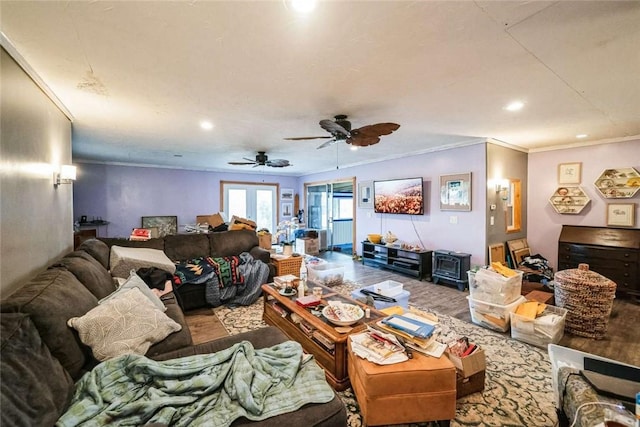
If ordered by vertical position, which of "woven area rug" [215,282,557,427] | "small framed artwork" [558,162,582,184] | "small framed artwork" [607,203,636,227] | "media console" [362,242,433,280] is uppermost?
"small framed artwork" [558,162,582,184]

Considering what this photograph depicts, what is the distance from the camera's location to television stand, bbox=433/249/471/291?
4273mm

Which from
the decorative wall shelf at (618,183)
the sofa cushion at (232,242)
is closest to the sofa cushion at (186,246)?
the sofa cushion at (232,242)

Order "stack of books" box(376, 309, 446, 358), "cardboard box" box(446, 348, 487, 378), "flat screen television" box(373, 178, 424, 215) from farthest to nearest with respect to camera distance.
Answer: "flat screen television" box(373, 178, 424, 215) → "cardboard box" box(446, 348, 487, 378) → "stack of books" box(376, 309, 446, 358)

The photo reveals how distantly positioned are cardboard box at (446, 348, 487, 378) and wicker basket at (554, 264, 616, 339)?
1710mm

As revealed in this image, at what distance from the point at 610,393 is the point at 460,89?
2290 mm

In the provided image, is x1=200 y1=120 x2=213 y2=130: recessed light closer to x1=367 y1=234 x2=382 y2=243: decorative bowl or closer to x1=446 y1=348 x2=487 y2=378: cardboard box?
x1=446 y1=348 x2=487 y2=378: cardboard box

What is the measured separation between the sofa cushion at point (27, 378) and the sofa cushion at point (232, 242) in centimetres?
306

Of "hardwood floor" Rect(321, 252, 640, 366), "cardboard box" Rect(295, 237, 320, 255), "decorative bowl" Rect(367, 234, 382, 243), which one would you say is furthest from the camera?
"cardboard box" Rect(295, 237, 320, 255)

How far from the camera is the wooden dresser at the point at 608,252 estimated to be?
3783 millimetres

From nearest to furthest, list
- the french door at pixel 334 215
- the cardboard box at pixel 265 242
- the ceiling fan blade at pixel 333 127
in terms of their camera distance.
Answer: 1. the ceiling fan blade at pixel 333 127
2. the cardboard box at pixel 265 242
3. the french door at pixel 334 215

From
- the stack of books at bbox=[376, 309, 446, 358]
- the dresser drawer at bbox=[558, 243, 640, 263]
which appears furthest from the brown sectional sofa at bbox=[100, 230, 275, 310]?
the dresser drawer at bbox=[558, 243, 640, 263]

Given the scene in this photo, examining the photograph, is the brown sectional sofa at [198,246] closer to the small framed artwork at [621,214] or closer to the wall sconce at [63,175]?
the wall sconce at [63,175]

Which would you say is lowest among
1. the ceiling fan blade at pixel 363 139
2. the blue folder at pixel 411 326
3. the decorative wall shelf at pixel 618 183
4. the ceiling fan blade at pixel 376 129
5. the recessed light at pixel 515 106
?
the blue folder at pixel 411 326

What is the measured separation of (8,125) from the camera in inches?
65.5
